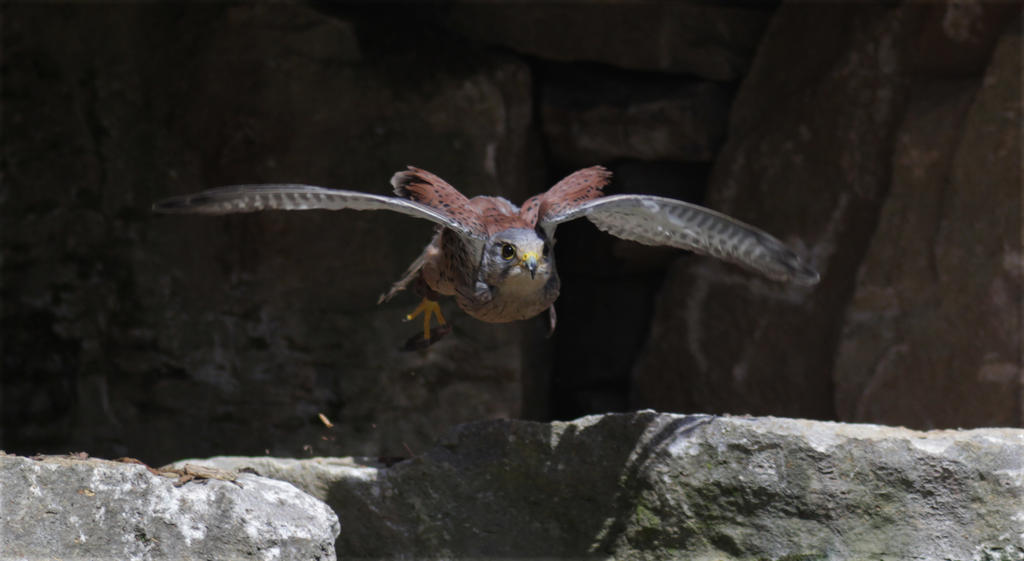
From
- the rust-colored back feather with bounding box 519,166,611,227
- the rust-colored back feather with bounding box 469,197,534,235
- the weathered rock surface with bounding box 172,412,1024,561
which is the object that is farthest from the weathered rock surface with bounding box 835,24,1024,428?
the rust-colored back feather with bounding box 469,197,534,235

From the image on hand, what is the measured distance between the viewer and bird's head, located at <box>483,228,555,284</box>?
2.70 meters

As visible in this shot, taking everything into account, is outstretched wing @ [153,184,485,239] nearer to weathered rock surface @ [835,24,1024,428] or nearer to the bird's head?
the bird's head

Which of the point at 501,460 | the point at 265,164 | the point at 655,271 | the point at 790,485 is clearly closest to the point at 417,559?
the point at 501,460

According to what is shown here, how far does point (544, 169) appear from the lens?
5.18 metres

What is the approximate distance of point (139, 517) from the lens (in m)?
2.28

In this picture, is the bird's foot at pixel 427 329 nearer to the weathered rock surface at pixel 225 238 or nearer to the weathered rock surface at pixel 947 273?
the weathered rock surface at pixel 225 238

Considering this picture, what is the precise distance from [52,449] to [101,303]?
2.31 ft

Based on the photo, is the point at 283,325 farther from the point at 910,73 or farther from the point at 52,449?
the point at 910,73

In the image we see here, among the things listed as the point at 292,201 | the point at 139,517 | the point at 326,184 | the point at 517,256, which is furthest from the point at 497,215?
the point at 326,184

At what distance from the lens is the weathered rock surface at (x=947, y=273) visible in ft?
12.6

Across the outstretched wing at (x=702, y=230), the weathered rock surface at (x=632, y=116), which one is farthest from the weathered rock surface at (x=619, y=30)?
the outstretched wing at (x=702, y=230)

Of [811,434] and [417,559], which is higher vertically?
[811,434]

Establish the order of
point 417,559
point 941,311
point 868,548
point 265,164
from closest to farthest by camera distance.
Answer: point 868,548 < point 417,559 < point 941,311 < point 265,164

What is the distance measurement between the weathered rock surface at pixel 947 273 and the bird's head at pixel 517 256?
2011 millimetres
